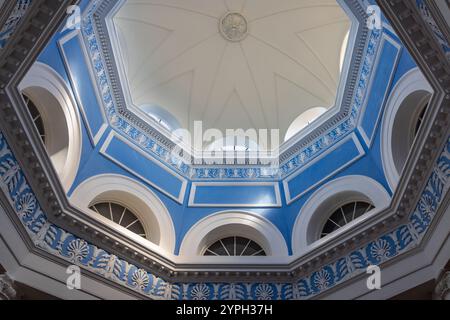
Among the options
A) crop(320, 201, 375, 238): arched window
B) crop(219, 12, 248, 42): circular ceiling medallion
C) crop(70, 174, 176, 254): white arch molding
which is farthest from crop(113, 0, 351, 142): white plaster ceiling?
crop(320, 201, 375, 238): arched window

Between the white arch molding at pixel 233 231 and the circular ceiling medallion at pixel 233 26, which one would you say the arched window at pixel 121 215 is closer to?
the white arch molding at pixel 233 231

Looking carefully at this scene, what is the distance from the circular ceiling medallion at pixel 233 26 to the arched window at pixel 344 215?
306 inches

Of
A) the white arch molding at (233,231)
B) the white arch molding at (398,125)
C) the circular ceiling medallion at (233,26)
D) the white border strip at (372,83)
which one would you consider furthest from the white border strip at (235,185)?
the circular ceiling medallion at (233,26)

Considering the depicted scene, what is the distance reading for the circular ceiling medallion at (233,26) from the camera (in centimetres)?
1531

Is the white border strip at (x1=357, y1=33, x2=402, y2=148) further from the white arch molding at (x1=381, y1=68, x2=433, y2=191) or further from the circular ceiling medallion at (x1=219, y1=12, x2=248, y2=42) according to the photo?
the circular ceiling medallion at (x1=219, y1=12, x2=248, y2=42)

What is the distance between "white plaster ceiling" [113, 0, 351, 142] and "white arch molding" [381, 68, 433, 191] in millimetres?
4503

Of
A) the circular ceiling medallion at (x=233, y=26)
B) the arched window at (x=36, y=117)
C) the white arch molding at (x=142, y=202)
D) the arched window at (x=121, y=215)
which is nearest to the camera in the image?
the arched window at (x=36, y=117)

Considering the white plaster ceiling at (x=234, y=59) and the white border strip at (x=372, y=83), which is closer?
the white border strip at (x=372, y=83)

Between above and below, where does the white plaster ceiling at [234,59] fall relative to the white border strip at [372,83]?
above

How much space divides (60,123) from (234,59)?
26.1 ft

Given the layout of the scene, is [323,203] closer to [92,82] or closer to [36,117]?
[92,82]

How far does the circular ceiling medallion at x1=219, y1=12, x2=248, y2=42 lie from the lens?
15.3m

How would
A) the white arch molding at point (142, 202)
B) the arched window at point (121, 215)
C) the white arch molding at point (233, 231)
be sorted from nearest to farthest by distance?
1. the white arch molding at point (142, 202)
2. the arched window at point (121, 215)
3. the white arch molding at point (233, 231)
